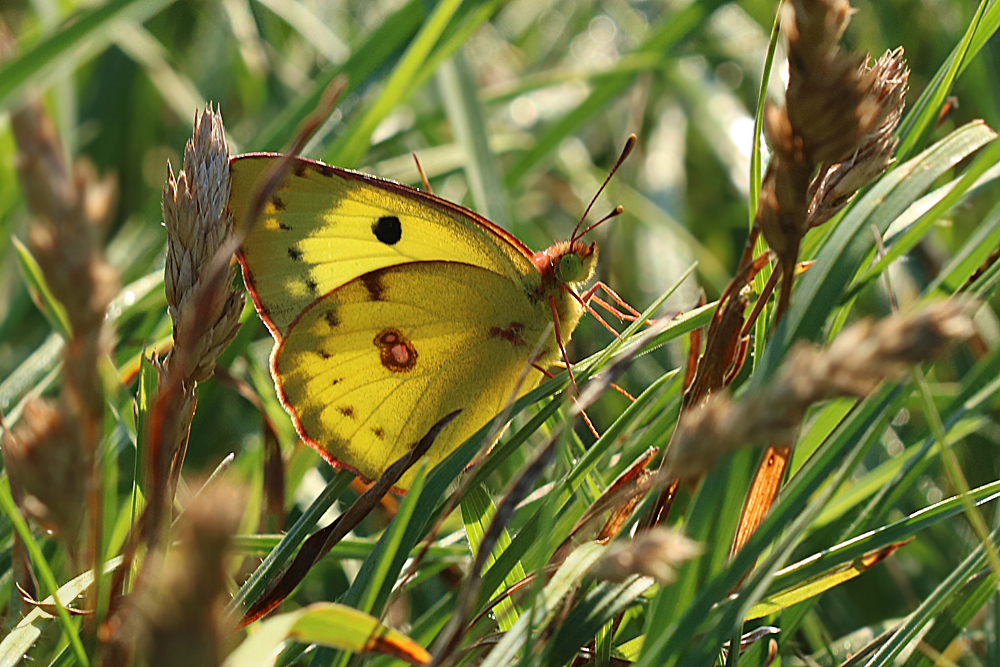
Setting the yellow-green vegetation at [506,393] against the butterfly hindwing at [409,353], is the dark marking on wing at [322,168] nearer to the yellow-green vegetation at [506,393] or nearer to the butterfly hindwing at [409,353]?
the yellow-green vegetation at [506,393]

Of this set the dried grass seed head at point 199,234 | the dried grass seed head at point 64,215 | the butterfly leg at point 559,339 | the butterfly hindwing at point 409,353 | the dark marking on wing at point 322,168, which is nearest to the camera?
the dried grass seed head at point 64,215

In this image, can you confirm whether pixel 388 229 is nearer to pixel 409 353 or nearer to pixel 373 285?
pixel 373 285

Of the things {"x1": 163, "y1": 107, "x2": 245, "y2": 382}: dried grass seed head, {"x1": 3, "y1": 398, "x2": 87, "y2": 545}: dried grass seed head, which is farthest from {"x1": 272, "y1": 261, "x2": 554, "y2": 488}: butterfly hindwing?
{"x1": 3, "y1": 398, "x2": 87, "y2": 545}: dried grass seed head

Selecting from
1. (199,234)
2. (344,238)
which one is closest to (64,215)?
(199,234)

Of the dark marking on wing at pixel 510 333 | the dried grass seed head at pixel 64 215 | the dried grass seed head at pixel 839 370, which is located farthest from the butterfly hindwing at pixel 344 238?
the dried grass seed head at pixel 839 370

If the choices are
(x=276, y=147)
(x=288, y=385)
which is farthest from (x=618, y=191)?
(x=288, y=385)

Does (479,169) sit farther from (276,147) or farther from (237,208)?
(237,208)
